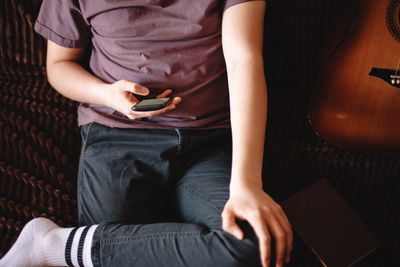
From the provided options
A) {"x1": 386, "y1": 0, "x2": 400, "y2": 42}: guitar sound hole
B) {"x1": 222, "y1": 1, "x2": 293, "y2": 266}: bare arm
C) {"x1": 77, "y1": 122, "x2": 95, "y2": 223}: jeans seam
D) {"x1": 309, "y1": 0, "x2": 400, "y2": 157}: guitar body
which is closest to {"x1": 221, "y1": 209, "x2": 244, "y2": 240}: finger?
{"x1": 222, "y1": 1, "x2": 293, "y2": 266}: bare arm

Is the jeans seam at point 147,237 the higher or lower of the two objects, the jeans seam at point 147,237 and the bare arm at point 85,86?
the lower

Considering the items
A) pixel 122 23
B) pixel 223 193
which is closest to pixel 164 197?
pixel 223 193

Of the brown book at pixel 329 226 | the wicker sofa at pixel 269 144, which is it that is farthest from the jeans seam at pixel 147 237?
the brown book at pixel 329 226

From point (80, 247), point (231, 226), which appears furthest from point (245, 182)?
point (80, 247)

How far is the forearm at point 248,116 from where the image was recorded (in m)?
0.63

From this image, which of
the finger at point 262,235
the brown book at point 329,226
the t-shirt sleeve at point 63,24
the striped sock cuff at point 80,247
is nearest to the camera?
the finger at point 262,235

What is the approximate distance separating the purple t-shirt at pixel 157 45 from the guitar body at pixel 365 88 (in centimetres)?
33

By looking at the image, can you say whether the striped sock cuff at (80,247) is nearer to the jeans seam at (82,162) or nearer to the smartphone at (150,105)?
the jeans seam at (82,162)

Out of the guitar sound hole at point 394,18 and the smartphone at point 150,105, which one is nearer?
the smartphone at point 150,105

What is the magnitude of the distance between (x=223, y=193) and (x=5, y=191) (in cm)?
59

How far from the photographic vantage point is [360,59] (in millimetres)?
862

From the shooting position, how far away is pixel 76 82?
0.80 m

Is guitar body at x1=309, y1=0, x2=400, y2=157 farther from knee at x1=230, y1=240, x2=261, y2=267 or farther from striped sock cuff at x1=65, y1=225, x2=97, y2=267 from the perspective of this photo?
striped sock cuff at x1=65, y1=225, x2=97, y2=267

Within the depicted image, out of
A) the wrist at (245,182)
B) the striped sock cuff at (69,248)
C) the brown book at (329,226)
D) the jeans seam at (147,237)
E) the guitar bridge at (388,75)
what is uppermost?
the guitar bridge at (388,75)
